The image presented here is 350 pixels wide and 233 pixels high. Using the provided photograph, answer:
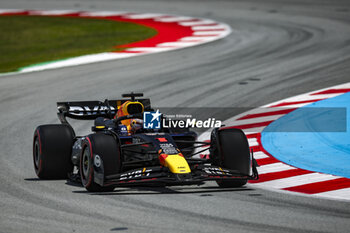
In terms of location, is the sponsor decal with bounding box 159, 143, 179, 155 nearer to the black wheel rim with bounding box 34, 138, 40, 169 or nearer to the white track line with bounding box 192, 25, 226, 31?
the black wheel rim with bounding box 34, 138, 40, 169

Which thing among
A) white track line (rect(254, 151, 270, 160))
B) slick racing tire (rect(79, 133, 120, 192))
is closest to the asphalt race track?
slick racing tire (rect(79, 133, 120, 192))

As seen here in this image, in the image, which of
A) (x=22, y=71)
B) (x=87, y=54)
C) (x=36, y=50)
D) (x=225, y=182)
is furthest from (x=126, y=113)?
(x=36, y=50)

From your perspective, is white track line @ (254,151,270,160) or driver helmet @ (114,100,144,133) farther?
white track line @ (254,151,270,160)

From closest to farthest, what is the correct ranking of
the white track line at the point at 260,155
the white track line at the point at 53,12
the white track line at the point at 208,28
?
1. the white track line at the point at 260,155
2. the white track line at the point at 208,28
3. the white track line at the point at 53,12

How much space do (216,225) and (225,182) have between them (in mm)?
2449

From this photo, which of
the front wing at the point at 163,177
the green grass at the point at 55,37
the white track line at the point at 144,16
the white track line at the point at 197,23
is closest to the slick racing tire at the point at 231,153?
the front wing at the point at 163,177

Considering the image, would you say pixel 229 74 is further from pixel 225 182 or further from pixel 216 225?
pixel 216 225

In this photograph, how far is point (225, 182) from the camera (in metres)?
11.4

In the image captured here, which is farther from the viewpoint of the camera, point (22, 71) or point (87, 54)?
point (87, 54)

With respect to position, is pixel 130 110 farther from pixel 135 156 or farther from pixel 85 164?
pixel 85 164

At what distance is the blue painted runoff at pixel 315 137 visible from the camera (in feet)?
41.2

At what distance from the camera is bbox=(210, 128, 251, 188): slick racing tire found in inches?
446

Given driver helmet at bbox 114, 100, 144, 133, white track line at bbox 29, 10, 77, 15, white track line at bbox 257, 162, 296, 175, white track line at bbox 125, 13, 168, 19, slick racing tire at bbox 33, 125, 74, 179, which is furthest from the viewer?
white track line at bbox 29, 10, 77, 15

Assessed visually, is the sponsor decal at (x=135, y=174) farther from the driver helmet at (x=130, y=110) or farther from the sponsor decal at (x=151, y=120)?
the driver helmet at (x=130, y=110)
